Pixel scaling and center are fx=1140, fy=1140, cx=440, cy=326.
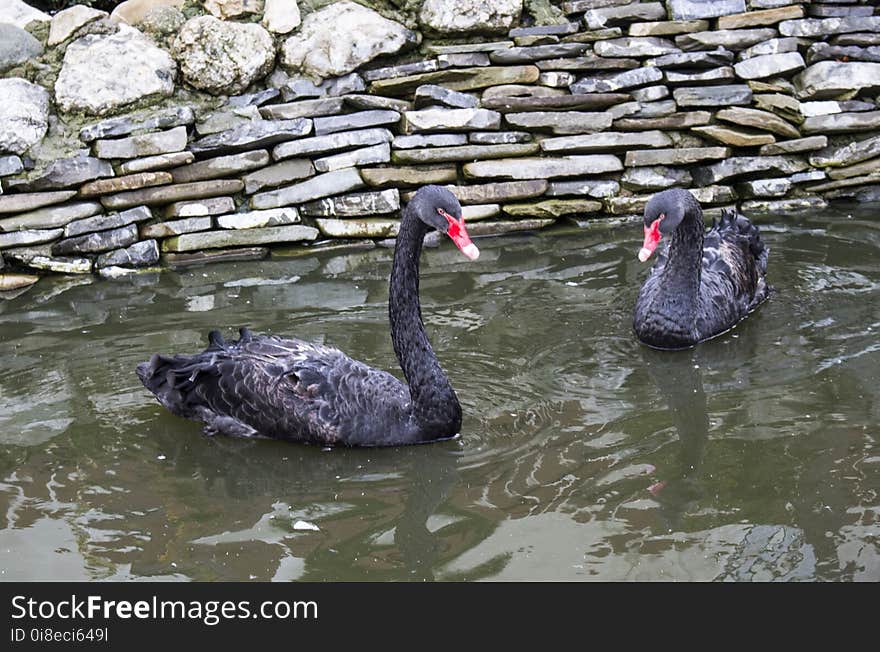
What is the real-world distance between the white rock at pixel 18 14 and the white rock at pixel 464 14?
8.30ft

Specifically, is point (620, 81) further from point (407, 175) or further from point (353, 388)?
point (353, 388)

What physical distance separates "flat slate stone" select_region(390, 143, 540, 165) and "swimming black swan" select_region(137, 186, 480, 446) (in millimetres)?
2962

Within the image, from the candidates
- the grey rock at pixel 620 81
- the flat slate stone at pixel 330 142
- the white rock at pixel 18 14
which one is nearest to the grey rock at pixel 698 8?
the grey rock at pixel 620 81

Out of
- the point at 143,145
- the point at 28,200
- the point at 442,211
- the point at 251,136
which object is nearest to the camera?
the point at 442,211

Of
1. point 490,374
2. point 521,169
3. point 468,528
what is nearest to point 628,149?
point 521,169

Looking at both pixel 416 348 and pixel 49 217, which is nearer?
pixel 416 348

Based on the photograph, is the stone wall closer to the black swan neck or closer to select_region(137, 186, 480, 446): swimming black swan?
select_region(137, 186, 480, 446): swimming black swan

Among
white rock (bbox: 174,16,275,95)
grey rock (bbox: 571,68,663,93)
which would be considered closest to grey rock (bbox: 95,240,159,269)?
white rock (bbox: 174,16,275,95)

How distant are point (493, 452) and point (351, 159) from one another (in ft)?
11.2

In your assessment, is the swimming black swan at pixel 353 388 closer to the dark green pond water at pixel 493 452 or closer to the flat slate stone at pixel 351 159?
the dark green pond water at pixel 493 452

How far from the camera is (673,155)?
7.78 meters

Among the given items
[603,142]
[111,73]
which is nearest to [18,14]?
[111,73]

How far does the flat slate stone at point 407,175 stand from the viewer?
7.44 metres

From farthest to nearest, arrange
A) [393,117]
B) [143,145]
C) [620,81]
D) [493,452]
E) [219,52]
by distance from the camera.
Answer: [620,81] → [393,117] → [219,52] → [143,145] → [493,452]
